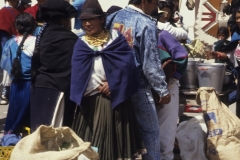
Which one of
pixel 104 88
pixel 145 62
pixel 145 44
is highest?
pixel 145 44

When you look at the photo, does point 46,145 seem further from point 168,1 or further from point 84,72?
point 168,1

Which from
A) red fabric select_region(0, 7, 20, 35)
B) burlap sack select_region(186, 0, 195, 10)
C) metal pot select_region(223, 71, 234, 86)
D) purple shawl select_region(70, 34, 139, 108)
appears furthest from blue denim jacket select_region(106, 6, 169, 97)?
burlap sack select_region(186, 0, 195, 10)

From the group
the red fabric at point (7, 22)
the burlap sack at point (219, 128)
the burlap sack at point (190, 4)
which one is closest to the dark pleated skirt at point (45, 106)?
the burlap sack at point (219, 128)

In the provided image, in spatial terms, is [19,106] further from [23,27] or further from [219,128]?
[219,128]

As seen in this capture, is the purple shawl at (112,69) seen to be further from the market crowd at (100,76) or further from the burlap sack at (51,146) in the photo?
the burlap sack at (51,146)

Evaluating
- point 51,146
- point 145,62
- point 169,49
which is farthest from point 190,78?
point 51,146

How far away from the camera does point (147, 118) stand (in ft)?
16.4

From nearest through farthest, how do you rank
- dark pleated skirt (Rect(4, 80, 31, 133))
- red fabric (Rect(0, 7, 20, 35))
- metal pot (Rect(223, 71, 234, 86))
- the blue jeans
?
the blue jeans < dark pleated skirt (Rect(4, 80, 31, 133)) < metal pot (Rect(223, 71, 234, 86)) < red fabric (Rect(0, 7, 20, 35))

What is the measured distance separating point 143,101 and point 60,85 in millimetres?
762

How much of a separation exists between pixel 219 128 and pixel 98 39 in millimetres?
1769

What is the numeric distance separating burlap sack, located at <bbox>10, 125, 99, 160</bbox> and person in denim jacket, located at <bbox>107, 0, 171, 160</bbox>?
0.85m

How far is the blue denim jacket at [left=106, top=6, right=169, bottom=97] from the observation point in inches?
189

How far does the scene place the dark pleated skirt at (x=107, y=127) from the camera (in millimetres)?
4582

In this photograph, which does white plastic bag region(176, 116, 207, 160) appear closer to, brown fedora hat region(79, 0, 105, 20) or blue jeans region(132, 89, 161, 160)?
blue jeans region(132, 89, 161, 160)
